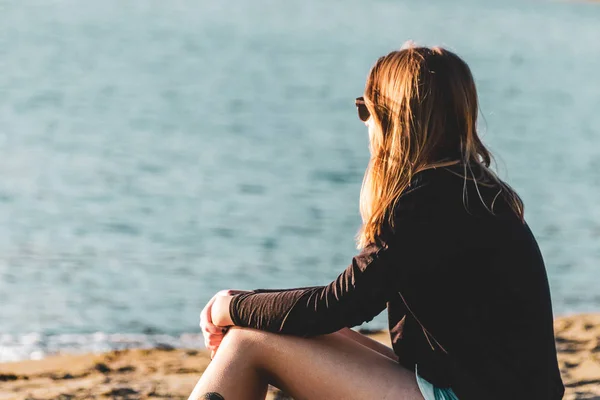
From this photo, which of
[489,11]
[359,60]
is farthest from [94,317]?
[489,11]

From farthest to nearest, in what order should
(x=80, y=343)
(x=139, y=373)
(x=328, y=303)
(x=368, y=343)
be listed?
1. (x=80, y=343)
2. (x=139, y=373)
3. (x=368, y=343)
4. (x=328, y=303)

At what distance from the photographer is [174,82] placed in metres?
21.7

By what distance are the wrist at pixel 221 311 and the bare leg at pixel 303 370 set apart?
84 millimetres

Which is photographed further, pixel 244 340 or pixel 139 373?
pixel 139 373

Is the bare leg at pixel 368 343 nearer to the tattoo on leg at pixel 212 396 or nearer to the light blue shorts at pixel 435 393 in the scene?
the light blue shorts at pixel 435 393

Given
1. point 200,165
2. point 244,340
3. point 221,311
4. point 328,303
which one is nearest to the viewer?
point 328,303

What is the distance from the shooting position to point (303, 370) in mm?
2826

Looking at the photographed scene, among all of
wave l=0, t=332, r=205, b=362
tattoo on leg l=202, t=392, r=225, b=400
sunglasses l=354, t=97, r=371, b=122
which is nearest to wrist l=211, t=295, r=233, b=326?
tattoo on leg l=202, t=392, r=225, b=400

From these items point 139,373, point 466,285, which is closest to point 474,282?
point 466,285

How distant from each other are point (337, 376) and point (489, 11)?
48492mm

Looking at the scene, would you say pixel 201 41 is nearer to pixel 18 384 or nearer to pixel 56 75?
pixel 56 75

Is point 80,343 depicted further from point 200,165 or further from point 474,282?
point 200,165

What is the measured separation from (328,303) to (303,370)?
0.23 m

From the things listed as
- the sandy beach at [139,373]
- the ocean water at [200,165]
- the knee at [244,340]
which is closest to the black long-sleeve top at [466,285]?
the knee at [244,340]
